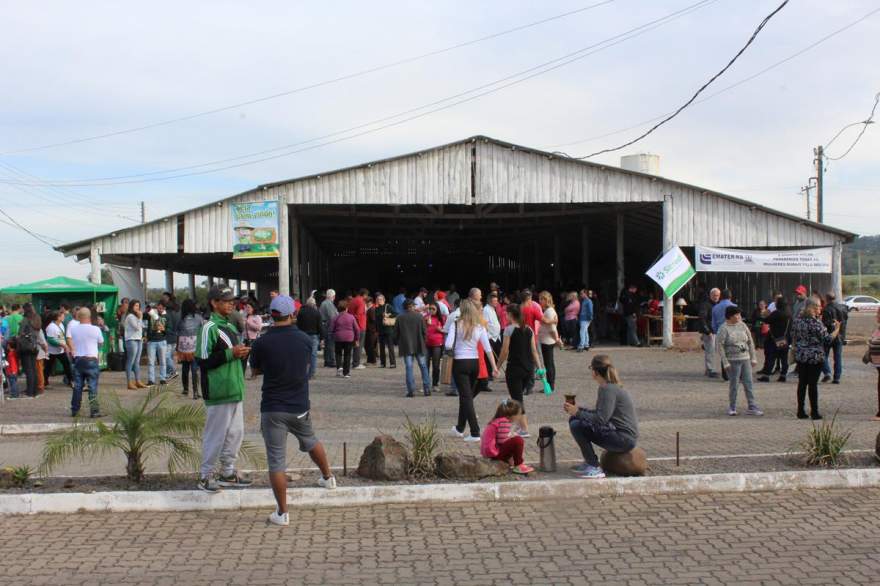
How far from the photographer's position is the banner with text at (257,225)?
22.1 metres

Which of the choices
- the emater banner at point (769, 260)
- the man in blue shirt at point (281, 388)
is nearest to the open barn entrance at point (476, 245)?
the emater banner at point (769, 260)

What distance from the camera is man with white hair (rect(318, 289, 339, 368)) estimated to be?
56.6ft

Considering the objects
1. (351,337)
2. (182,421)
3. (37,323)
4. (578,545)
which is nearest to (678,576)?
(578,545)

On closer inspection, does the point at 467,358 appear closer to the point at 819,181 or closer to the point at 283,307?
the point at 283,307

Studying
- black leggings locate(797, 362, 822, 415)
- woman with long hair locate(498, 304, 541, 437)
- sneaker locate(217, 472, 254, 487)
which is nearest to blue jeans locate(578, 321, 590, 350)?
black leggings locate(797, 362, 822, 415)

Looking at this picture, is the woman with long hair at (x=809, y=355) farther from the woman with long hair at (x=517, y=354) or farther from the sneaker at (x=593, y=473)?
the sneaker at (x=593, y=473)

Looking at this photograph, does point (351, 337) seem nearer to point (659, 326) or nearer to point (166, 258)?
point (659, 326)

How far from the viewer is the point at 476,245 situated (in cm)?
4294

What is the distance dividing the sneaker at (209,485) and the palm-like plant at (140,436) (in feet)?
1.29

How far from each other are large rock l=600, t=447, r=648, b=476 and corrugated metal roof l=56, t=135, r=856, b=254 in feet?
50.4

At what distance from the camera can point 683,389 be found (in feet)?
46.7

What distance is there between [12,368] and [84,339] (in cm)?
431

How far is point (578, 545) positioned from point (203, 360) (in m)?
3.35

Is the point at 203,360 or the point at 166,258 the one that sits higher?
the point at 166,258
